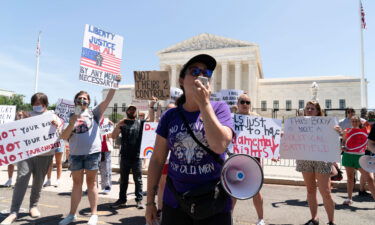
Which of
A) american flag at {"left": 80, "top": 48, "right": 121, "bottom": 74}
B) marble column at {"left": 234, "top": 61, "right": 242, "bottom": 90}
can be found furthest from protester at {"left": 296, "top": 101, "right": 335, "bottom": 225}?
marble column at {"left": 234, "top": 61, "right": 242, "bottom": 90}

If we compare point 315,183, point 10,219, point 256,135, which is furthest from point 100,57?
point 315,183

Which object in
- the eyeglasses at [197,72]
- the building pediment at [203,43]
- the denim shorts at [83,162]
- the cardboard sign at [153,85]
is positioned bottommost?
the denim shorts at [83,162]

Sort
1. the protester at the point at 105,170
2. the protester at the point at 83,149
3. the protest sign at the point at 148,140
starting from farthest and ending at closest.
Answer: the protester at the point at 105,170 → the protest sign at the point at 148,140 → the protester at the point at 83,149

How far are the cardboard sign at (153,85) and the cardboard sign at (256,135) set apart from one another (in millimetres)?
2628

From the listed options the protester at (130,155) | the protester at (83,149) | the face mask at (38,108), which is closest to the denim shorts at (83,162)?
the protester at (83,149)

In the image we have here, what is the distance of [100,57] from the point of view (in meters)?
5.34

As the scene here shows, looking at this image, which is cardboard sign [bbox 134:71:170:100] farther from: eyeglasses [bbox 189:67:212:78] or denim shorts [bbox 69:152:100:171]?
eyeglasses [bbox 189:67:212:78]

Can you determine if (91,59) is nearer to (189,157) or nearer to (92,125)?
(92,125)

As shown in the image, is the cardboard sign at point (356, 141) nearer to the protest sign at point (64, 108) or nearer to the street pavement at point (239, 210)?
the street pavement at point (239, 210)

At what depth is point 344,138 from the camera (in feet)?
20.3

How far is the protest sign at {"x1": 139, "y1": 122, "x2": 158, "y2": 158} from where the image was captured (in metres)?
5.53

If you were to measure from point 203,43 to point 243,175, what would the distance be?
64.2 m

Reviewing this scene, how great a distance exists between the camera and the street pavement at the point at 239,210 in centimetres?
445

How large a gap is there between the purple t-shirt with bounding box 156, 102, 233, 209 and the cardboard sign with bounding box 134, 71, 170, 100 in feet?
15.9
